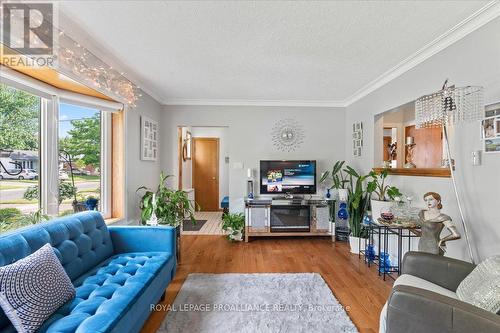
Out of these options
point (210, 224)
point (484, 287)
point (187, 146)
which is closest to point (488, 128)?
point (484, 287)

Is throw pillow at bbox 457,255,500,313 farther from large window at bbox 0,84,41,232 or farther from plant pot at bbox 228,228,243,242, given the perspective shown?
large window at bbox 0,84,41,232

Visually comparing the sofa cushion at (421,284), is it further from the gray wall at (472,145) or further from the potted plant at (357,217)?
the potted plant at (357,217)

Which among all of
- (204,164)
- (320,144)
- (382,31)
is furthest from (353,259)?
(204,164)

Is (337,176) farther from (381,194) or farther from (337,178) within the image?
(381,194)

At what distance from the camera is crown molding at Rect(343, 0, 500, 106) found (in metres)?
1.83

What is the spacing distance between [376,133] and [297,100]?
148 centimetres

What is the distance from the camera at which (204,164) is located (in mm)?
6902

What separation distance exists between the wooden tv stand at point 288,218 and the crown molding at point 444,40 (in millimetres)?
2016

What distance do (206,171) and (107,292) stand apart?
5354mm

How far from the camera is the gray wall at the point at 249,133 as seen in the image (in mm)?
4539

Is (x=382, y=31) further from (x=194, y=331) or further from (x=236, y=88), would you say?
(x=194, y=331)

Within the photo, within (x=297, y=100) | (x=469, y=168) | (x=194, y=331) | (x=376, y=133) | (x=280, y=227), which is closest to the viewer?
(x=194, y=331)

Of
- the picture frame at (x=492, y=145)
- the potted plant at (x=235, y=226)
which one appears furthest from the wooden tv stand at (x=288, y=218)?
the picture frame at (x=492, y=145)

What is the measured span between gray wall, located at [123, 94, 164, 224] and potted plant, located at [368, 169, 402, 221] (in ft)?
10.2
